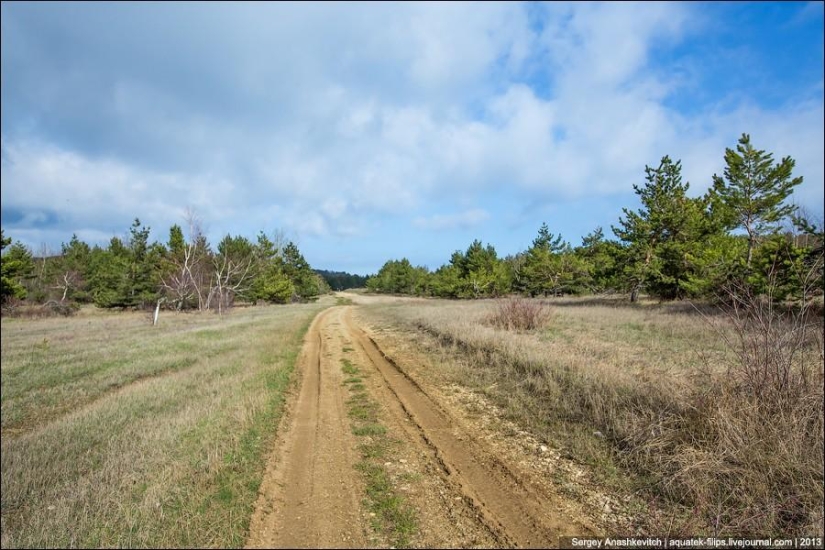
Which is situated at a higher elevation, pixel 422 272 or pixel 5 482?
pixel 422 272

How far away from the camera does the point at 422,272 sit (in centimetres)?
8844

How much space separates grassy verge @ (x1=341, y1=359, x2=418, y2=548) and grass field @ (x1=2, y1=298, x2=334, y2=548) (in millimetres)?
1402

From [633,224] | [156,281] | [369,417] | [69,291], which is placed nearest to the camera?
[369,417]

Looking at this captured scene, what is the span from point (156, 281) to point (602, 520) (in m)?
44.1

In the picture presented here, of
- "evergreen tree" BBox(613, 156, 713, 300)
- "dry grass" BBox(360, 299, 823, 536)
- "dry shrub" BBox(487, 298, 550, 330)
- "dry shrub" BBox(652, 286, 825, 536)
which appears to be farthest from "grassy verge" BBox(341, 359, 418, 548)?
"evergreen tree" BBox(613, 156, 713, 300)

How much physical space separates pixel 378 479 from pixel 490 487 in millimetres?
1448

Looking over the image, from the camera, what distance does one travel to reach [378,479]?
4.67 m

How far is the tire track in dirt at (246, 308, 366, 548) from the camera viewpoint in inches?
141

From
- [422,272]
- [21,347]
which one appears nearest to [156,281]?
[21,347]

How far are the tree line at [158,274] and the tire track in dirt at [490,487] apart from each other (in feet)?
29.3

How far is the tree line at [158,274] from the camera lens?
890 centimetres

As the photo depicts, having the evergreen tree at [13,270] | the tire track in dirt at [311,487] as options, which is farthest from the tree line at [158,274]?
the tire track in dirt at [311,487]

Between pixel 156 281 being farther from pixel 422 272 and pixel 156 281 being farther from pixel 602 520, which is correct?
pixel 422 272

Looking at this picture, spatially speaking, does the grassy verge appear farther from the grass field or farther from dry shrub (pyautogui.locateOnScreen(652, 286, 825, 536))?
dry shrub (pyautogui.locateOnScreen(652, 286, 825, 536))
